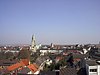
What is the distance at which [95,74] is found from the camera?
95.9 feet

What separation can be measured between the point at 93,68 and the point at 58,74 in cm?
539

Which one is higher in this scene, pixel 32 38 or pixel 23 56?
pixel 32 38

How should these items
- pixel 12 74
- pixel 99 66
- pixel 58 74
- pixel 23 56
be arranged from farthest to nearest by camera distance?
pixel 23 56 → pixel 12 74 → pixel 58 74 → pixel 99 66

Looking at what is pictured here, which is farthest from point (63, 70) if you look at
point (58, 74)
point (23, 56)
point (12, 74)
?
point (23, 56)

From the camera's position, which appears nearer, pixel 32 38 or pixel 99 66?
pixel 99 66

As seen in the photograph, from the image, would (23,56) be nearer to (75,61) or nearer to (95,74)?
(75,61)

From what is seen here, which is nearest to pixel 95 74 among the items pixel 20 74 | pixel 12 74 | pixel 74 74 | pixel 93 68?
pixel 93 68

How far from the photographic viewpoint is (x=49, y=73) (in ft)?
100

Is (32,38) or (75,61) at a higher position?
(32,38)

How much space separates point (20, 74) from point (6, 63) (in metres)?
19.4

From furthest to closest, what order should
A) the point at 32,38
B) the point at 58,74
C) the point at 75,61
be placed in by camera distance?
1. the point at 32,38
2. the point at 75,61
3. the point at 58,74

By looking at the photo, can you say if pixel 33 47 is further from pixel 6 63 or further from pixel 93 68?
pixel 93 68

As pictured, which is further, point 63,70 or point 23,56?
point 23,56

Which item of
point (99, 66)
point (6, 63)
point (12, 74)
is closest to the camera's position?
point (99, 66)
